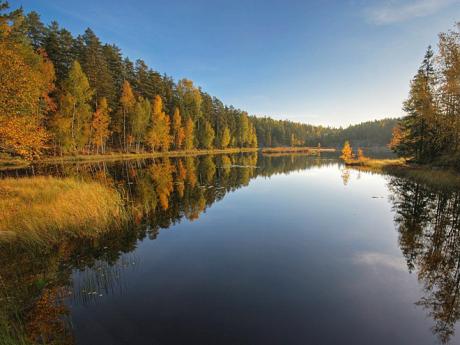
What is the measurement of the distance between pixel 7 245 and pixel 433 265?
1645 cm

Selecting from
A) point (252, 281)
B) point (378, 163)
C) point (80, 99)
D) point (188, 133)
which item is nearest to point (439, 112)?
point (378, 163)

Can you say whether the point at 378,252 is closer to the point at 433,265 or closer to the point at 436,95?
the point at 433,265

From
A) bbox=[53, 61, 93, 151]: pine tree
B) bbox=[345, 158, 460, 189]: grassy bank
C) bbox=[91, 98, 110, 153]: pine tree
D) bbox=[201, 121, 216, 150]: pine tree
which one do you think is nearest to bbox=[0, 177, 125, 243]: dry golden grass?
bbox=[345, 158, 460, 189]: grassy bank

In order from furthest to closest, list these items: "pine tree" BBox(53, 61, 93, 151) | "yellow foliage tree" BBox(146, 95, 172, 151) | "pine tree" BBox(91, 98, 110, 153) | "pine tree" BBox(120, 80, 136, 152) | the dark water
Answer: "yellow foliage tree" BBox(146, 95, 172, 151), "pine tree" BBox(120, 80, 136, 152), "pine tree" BBox(91, 98, 110, 153), "pine tree" BBox(53, 61, 93, 151), the dark water

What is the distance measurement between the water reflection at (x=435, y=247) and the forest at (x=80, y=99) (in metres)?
19.6

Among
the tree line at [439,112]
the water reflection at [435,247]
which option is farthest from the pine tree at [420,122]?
the water reflection at [435,247]

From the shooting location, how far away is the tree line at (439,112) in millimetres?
21459

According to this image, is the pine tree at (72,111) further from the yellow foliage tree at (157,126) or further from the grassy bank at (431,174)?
the grassy bank at (431,174)

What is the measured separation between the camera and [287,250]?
10625 mm

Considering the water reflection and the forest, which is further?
the forest

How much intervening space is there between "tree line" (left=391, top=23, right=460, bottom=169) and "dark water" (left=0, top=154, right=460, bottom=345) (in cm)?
1328

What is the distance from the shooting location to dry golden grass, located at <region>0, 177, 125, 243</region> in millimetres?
10045

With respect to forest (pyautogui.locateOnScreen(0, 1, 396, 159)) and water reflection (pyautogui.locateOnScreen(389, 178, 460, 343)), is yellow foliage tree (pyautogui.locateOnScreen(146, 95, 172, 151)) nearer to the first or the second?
forest (pyautogui.locateOnScreen(0, 1, 396, 159))

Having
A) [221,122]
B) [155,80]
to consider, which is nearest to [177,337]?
[155,80]
